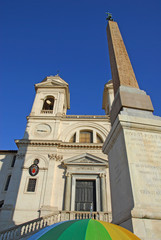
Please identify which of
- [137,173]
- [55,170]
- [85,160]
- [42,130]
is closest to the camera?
[137,173]

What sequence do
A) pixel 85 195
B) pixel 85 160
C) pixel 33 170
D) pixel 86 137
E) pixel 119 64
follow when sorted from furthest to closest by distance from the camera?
1. pixel 86 137
2. pixel 85 160
3. pixel 33 170
4. pixel 85 195
5. pixel 119 64

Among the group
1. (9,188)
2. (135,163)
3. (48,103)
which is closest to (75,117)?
(48,103)

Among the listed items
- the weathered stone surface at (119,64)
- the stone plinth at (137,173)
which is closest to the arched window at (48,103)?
the weathered stone surface at (119,64)

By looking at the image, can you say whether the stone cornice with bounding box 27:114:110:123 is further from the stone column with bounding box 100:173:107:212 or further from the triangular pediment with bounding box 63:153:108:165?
the stone column with bounding box 100:173:107:212

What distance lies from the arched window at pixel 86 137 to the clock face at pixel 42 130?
3.83 meters

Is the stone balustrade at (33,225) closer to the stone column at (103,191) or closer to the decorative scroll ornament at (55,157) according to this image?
the stone column at (103,191)

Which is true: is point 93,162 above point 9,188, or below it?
above

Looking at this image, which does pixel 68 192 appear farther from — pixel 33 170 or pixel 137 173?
pixel 137 173

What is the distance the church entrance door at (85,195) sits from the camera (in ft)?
46.5

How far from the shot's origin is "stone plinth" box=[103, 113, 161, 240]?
10.2 ft

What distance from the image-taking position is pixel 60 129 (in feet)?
65.5

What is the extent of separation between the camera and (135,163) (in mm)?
3859

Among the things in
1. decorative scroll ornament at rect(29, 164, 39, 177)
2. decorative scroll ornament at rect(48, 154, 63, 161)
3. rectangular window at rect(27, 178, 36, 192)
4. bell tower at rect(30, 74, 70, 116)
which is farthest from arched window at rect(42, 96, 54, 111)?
rectangular window at rect(27, 178, 36, 192)

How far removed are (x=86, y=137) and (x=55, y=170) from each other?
5.58 meters
